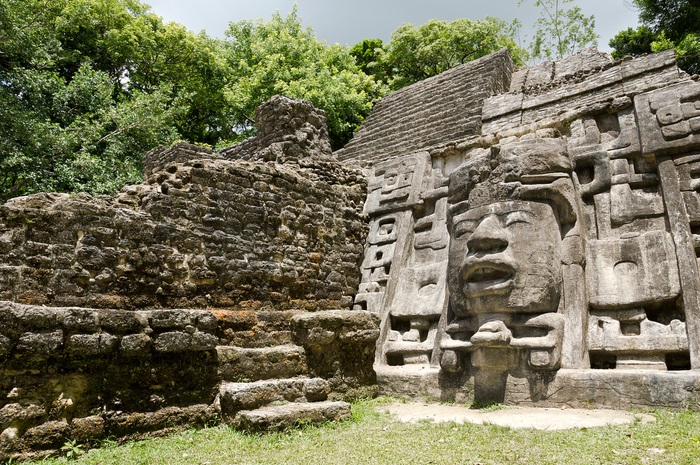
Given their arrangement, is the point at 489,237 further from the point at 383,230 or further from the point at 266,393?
the point at 266,393

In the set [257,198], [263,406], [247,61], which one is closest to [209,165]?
[257,198]

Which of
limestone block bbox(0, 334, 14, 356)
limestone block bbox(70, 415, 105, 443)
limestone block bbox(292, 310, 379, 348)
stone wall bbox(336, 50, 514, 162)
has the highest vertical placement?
stone wall bbox(336, 50, 514, 162)

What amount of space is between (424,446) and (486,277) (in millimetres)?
2025

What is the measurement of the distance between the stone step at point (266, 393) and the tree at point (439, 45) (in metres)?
17.2

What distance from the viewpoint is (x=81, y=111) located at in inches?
496

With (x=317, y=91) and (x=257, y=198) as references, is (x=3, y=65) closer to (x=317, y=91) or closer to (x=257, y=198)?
(x=317, y=91)

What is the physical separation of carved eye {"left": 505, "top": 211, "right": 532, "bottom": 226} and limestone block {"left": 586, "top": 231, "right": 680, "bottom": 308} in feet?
2.58

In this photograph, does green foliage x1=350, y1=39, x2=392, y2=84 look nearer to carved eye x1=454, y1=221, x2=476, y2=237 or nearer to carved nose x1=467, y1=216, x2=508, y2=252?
carved eye x1=454, y1=221, x2=476, y2=237

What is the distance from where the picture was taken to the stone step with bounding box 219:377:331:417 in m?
4.35

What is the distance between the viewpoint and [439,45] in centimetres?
1989

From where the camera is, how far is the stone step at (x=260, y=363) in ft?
15.7

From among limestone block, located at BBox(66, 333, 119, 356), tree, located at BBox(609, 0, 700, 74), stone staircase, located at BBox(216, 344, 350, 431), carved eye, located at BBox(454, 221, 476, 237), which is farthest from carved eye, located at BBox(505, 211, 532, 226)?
tree, located at BBox(609, 0, 700, 74)

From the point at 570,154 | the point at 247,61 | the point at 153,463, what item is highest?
the point at 247,61

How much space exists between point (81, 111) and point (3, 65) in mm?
2005
